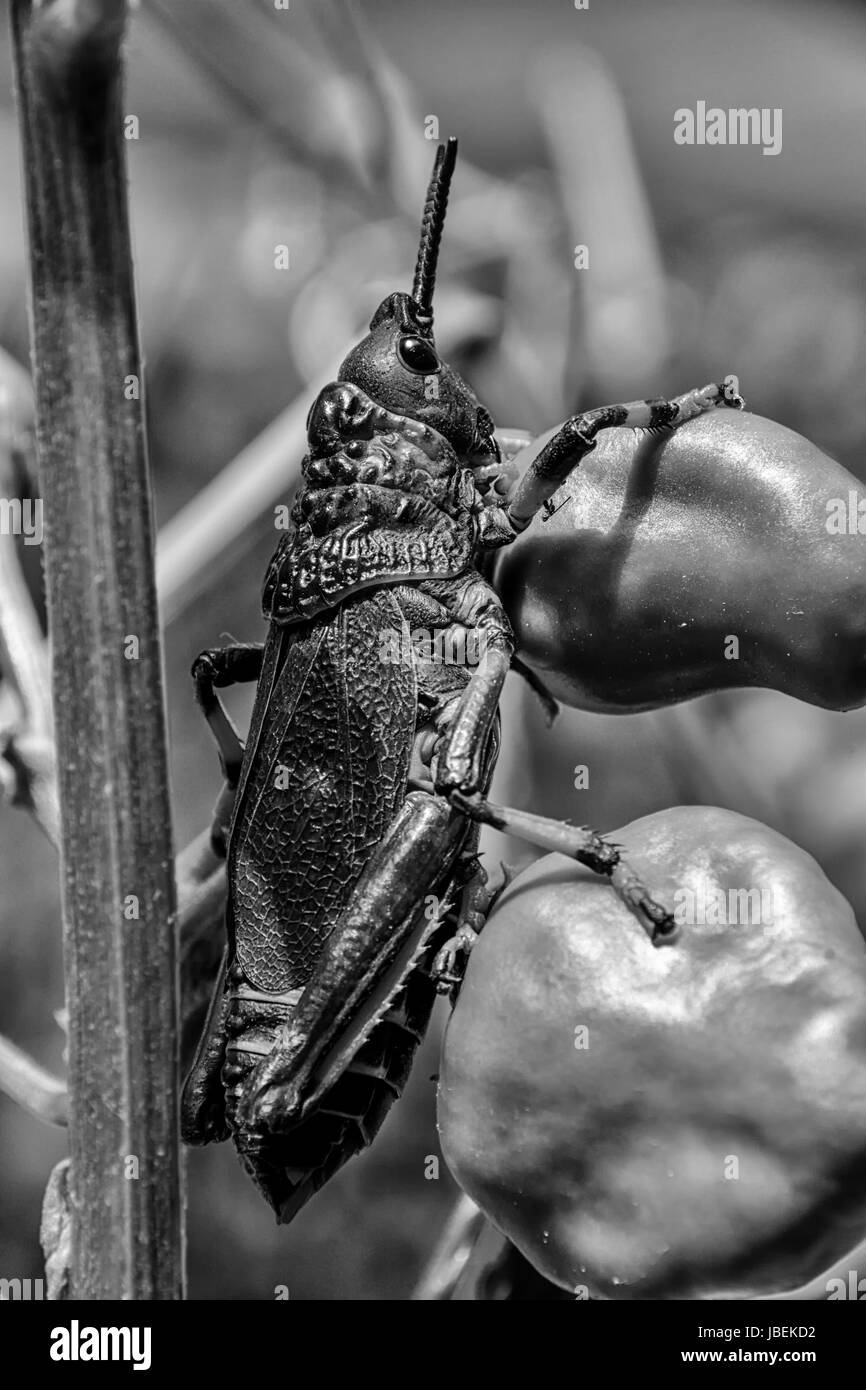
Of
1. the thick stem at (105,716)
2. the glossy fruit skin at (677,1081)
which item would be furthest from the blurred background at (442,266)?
the glossy fruit skin at (677,1081)

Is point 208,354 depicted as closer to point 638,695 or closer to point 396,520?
point 396,520

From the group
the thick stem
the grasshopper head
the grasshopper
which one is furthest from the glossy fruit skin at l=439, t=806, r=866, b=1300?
the grasshopper head

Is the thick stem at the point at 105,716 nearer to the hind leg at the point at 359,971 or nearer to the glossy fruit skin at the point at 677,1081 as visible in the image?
the hind leg at the point at 359,971

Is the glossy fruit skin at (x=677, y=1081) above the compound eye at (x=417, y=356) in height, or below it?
below

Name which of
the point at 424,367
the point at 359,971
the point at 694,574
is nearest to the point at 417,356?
the point at 424,367

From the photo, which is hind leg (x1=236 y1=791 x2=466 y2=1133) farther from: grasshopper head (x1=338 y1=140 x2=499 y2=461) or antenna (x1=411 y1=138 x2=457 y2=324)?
antenna (x1=411 y1=138 x2=457 y2=324)

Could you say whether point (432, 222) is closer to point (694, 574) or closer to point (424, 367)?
point (424, 367)
